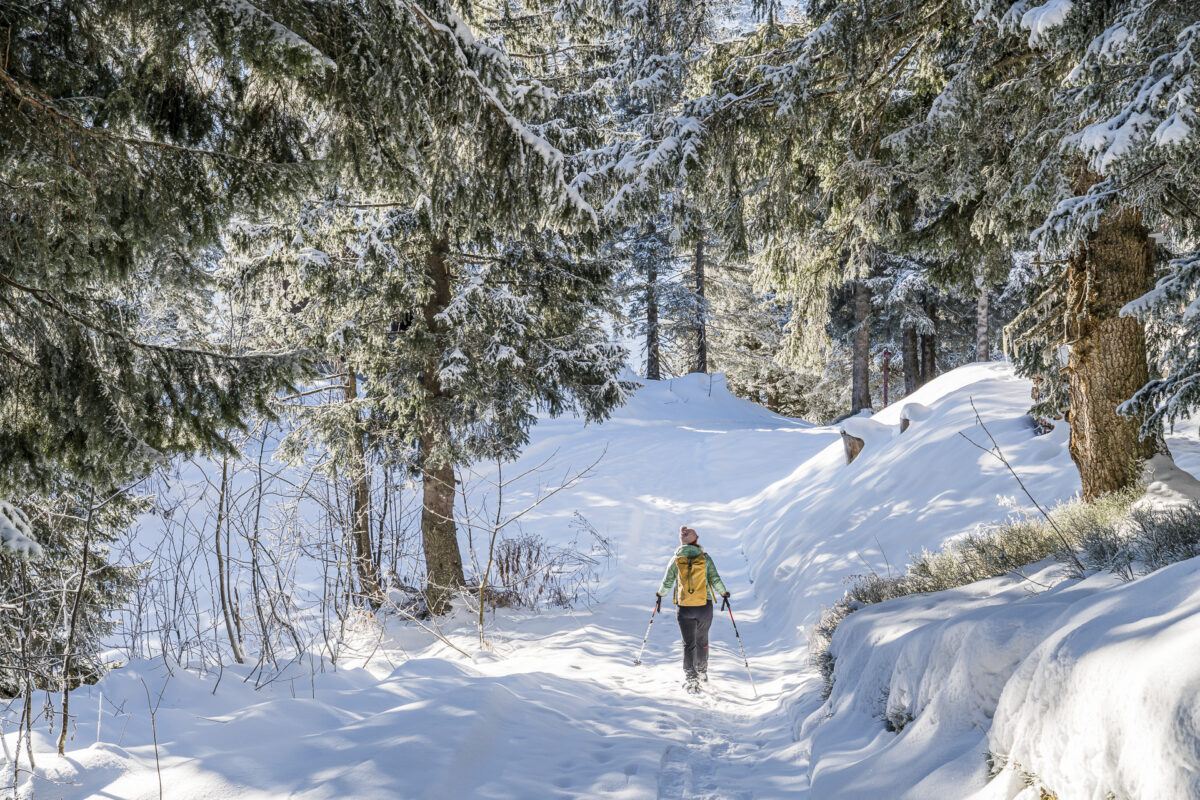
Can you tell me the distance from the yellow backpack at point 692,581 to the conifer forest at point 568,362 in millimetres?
120

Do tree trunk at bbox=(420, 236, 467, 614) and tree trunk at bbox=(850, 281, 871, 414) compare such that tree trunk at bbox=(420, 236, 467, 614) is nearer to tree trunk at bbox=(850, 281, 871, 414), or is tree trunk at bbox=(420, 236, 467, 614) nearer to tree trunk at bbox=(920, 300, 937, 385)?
tree trunk at bbox=(850, 281, 871, 414)

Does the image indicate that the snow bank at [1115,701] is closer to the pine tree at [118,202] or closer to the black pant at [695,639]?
the pine tree at [118,202]

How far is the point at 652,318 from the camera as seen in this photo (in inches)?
1204

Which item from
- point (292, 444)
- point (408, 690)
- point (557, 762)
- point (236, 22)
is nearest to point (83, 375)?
point (236, 22)

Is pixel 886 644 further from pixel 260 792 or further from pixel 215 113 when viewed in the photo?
pixel 215 113

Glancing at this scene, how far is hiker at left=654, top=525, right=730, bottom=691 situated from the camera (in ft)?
23.0

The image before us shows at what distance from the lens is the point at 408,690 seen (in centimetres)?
545

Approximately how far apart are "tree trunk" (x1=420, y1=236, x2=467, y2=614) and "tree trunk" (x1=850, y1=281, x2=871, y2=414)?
1738 cm

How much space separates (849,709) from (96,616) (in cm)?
721

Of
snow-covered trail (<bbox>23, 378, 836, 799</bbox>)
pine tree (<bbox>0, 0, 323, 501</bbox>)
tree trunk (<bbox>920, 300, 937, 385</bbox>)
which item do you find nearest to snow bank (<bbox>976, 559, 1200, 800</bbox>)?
snow-covered trail (<bbox>23, 378, 836, 799</bbox>)

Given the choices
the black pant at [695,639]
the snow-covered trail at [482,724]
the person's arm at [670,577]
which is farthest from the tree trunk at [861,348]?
the black pant at [695,639]

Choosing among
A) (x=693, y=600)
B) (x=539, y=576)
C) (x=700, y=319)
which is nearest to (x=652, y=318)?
(x=700, y=319)

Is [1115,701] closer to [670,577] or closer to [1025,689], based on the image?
[1025,689]

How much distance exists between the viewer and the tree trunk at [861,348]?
23438 mm
